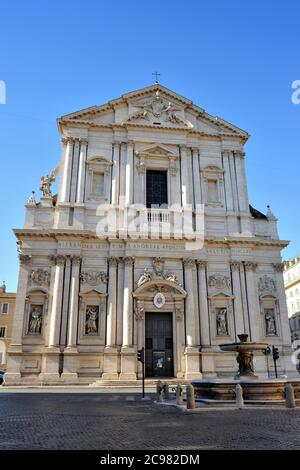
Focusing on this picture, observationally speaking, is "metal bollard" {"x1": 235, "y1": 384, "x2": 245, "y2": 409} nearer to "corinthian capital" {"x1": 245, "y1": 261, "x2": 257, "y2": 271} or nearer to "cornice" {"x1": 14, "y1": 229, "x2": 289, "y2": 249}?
"cornice" {"x1": 14, "y1": 229, "x2": 289, "y2": 249}

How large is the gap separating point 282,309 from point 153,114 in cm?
1357

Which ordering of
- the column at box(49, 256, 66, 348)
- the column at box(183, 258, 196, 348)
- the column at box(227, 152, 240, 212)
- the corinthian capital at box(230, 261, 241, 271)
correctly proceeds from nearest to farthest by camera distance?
the column at box(49, 256, 66, 348), the column at box(183, 258, 196, 348), the corinthian capital at box(230, 261, 241, 271), the column at box(227, 152, 240, 212)

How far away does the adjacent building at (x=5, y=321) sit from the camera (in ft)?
127

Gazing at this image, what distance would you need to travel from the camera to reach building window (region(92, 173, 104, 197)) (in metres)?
22.4

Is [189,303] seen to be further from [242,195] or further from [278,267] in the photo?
[242,195]

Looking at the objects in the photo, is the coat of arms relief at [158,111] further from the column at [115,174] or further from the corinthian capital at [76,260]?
the corinthian capital at [76,260]

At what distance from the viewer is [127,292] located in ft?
65.5

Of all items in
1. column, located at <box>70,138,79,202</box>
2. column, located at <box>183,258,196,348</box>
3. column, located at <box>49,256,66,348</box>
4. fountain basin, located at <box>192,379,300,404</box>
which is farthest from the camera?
column, located at <box>70,138,79,202</box>

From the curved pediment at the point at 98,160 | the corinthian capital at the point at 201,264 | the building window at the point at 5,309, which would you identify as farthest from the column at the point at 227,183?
the building window at the point at 5,309

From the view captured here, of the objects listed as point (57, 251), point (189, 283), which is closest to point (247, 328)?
point (189, 283)

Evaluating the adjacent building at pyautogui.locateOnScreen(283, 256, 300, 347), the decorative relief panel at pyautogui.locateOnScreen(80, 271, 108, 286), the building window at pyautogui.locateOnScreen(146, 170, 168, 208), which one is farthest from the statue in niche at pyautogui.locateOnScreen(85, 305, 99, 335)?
the adjacent building at pyautogui.locateOnScreen(283, 256, 300, 347)

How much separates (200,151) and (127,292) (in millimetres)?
9940

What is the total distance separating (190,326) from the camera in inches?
787

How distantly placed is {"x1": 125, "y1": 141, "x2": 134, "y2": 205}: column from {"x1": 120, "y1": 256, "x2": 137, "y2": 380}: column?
11.7 feet
